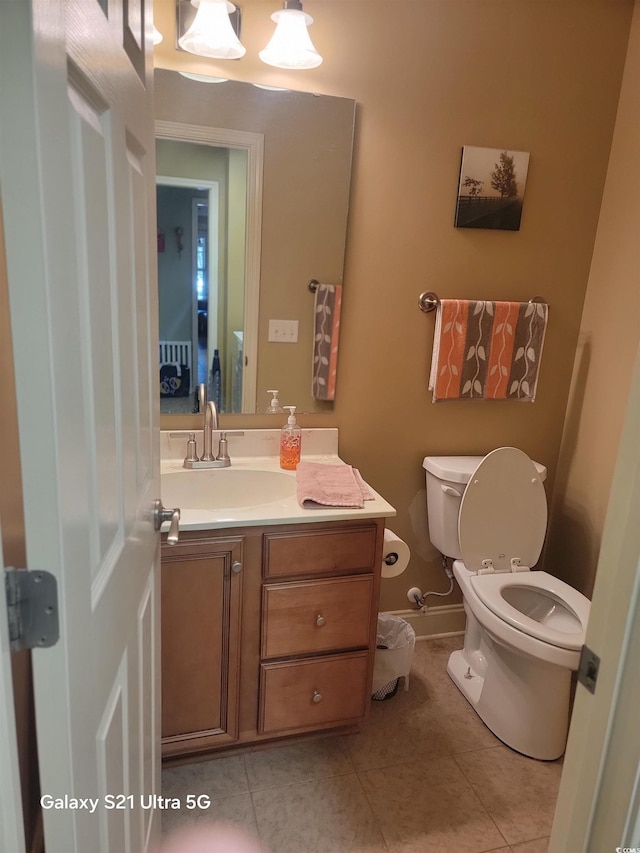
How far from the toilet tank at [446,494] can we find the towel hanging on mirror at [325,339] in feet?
1.63

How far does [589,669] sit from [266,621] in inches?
42.0

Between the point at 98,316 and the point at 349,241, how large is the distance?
4.72 feet

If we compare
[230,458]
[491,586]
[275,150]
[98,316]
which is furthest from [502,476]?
[98,316]

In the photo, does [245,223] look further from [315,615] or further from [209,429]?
[315,615]

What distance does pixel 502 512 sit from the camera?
209 cm

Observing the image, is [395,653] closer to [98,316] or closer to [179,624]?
[179,624]

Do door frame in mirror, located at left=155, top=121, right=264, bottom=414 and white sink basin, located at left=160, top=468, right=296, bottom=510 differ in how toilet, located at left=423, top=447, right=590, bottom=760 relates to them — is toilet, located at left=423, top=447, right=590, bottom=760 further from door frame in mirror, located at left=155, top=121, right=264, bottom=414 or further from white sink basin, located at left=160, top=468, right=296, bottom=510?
door frame in mirror, located at left=155, top=121, right=264, bottom=414

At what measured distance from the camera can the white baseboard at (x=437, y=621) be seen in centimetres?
248

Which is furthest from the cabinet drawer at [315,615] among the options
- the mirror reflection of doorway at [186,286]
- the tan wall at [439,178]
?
the mirror reflection of doorway at [186,286]

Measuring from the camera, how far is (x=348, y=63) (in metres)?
1.87

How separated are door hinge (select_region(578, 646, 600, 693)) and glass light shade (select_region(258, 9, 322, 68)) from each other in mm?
1746

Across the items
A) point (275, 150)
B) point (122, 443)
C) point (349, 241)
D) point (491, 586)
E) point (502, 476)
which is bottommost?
point (491, 586)

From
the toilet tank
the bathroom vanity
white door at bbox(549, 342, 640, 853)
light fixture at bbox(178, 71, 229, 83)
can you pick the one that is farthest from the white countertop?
light fixture at bbox(178, 71, 229, 83)

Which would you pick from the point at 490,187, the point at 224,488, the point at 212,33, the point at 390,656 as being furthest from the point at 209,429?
the point at 490,187
